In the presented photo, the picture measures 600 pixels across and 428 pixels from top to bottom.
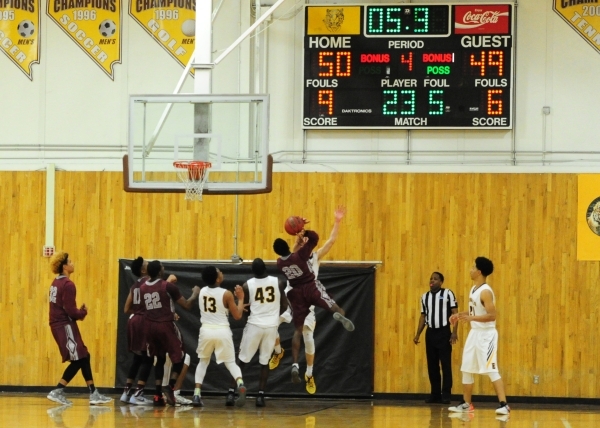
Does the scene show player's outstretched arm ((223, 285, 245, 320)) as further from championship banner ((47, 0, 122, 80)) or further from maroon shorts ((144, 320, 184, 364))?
championship banner ((47, 0, 122, 80))

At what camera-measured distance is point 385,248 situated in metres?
15.4

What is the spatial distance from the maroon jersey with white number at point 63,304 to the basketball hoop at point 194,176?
6.28ft

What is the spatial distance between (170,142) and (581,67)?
7.06 m

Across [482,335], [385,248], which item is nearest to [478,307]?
[482,335]

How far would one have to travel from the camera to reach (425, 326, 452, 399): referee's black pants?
Answer: 47.7 ft

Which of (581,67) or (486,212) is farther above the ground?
(581,67)

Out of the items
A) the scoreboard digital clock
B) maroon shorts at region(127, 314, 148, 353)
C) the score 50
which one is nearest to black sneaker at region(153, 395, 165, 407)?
maroon shorts at region(127, 314, 148, 353)

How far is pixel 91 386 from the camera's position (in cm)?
1247

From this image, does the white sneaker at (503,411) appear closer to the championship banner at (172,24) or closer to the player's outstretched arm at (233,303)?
the player's outstretched arm at (233,303)

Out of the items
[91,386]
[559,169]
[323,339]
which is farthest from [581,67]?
[91,386]

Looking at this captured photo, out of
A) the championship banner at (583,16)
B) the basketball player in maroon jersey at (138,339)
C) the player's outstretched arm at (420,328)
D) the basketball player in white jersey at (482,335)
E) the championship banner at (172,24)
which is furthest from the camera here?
the championship banner at (172,24)

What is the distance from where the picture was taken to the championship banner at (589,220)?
→ 15.1m

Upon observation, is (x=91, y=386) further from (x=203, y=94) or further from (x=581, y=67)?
(x=581, y=67)

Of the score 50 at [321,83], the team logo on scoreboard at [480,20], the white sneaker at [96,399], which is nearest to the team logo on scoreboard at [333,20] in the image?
the score 50 at [321,83]
